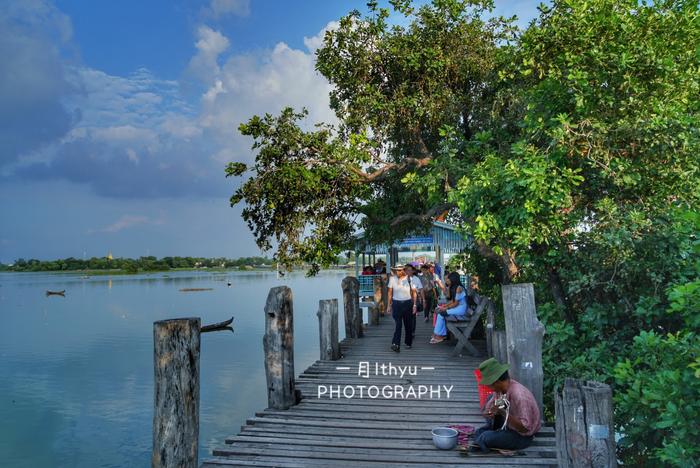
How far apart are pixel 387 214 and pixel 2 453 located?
1384cm

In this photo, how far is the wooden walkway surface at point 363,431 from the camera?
18.4ft

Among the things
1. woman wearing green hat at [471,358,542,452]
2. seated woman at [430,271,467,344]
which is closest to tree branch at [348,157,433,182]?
seated woman at [430,271,467,344]

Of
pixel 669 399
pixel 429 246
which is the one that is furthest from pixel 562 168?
pixel 429 246

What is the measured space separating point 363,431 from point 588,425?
2.94 meters

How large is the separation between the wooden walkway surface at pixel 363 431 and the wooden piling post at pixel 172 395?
65cm

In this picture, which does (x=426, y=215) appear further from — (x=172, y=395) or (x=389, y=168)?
(x=172, y=395)

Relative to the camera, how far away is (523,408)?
5.69 meters

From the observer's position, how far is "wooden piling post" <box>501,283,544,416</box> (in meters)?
6.92

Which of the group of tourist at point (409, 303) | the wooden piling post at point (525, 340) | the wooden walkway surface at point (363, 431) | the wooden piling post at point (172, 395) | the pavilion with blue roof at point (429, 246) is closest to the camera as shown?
the wooden piling post at point (172, 395)

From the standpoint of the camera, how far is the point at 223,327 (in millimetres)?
40406

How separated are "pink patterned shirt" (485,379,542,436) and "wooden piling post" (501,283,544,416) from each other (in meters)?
1.17

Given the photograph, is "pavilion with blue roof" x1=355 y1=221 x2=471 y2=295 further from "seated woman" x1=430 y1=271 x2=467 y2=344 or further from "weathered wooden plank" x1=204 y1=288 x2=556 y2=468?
"weathered wooden plank" x1=204 y1=288 x2=556 y2=468

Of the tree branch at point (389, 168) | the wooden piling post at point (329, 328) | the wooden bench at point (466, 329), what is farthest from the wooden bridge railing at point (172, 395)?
the tree branch at point (389, 168)

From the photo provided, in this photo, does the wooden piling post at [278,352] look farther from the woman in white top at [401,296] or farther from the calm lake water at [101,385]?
the calm lake water at [101,385]
